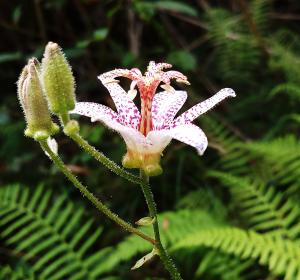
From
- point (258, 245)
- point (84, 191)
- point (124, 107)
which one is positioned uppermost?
point (124, 107)

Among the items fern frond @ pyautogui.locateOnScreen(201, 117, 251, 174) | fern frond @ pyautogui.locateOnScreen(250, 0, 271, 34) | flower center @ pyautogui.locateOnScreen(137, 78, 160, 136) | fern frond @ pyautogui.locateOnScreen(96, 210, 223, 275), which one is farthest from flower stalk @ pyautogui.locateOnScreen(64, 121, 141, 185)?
fern frond @ pyautogui.locateOnScreen(250, 0, 271, 34)

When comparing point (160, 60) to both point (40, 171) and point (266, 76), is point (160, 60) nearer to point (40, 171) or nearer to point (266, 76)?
point (266, 76)

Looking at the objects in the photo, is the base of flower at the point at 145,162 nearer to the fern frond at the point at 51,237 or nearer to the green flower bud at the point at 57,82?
the green flower bud at the point at 57,82

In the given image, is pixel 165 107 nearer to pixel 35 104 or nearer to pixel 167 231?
pixel 35 104

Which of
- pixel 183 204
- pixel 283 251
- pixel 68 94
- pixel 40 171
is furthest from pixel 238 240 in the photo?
pixel 40 171

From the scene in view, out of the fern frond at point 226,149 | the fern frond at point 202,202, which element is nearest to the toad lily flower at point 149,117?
the fern frond at point 202,202

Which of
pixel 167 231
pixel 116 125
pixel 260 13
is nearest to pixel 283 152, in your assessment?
pixel 167 231
